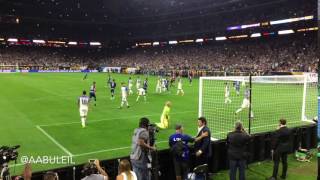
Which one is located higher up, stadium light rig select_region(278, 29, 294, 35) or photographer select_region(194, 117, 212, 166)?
stadium light rig select_region(278, 29, 294, 35)

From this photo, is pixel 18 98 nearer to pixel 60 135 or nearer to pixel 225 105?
pixel 60 135

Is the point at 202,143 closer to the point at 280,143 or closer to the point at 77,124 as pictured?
the point at 280,143

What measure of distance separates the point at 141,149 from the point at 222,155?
13.2 feet

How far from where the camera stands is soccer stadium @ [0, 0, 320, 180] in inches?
408

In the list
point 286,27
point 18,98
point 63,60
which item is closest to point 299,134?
point 18,98

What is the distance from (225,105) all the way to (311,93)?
6.67 metres

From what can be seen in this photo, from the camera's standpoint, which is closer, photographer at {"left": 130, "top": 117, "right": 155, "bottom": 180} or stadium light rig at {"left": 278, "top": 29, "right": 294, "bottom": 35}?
photographer at {"left": 130, "top": 117, "right": 155, "bottom": 180}

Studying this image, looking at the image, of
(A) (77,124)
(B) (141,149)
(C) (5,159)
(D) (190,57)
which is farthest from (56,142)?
(D) (190,57)

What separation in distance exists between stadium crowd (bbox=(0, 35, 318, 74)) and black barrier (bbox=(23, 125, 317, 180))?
36825 millimetres

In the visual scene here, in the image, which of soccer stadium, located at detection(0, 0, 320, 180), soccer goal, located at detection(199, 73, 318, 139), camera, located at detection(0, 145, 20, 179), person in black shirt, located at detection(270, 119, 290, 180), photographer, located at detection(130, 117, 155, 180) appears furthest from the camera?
soccer goal, located at detection(199, 73, 318, 139)

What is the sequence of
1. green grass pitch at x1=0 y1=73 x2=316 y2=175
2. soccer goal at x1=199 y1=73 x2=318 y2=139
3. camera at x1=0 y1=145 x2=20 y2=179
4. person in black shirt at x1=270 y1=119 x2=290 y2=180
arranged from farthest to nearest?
soccer goal at x1=199 y1=73 x2=318 y2=139, green grass pitch at x1=0 y1=73 x2=316 y2=175, person in black shirt at x1=270 y1=119 x2=290 y2=180, camera at x1=0 y1=145 x2=20 y2=179

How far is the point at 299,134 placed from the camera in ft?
47.1

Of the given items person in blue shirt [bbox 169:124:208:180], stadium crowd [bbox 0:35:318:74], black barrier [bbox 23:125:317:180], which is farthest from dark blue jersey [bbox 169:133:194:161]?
stadium crowd [bbox 0:35:318:74]

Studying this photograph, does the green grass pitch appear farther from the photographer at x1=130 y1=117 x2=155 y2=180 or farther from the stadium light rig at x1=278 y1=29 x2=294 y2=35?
the stadium light rig at x1=278 y1=29 x2=294 y2=35
